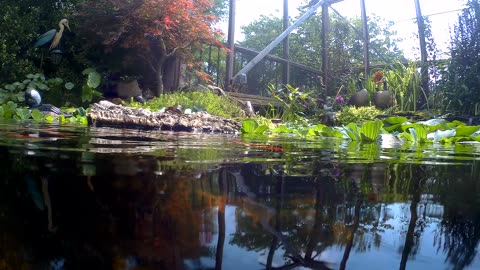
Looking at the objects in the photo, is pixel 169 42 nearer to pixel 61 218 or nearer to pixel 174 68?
pixel 174 68

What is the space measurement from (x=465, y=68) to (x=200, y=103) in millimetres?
4957

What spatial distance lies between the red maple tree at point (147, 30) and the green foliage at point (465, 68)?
15.1ft

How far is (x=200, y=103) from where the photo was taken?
6.75 m

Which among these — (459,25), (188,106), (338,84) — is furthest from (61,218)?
(338,84)

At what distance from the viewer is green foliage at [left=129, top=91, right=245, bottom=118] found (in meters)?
6.27

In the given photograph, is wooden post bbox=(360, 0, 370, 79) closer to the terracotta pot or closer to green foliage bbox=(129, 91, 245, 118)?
the terracotta pot

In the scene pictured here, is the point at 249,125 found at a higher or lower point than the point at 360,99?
lower

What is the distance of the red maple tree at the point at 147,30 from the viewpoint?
6840 mm

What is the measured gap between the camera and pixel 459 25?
758 centimetres

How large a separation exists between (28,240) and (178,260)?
11cm

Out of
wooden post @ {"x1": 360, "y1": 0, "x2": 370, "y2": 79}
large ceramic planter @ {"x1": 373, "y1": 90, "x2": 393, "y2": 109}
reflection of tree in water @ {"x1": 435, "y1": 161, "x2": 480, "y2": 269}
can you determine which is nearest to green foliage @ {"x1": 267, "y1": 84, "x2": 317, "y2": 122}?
large ceramic planter @ {"x1": 373, "y1": 90, "x2": 393, "y2": 109}

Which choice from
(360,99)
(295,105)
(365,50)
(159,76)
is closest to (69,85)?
(159,76)

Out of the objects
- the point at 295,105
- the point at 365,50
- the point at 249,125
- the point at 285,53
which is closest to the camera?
the point at 249,125

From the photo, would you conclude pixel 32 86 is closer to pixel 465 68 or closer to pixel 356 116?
pixel 356 116
